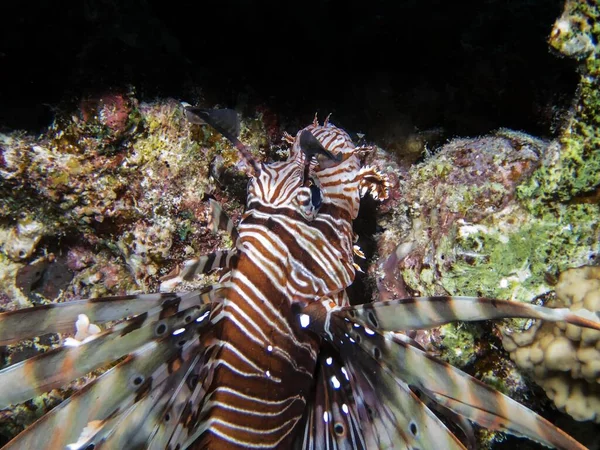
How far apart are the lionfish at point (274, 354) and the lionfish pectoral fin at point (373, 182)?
0.7 inches

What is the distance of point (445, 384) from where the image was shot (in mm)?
1561

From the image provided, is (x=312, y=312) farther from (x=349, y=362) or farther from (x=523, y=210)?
(x=523, y=210)

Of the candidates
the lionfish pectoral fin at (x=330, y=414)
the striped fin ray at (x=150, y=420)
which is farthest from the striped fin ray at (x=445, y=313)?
the striped fin ray at (x=150, y=420)

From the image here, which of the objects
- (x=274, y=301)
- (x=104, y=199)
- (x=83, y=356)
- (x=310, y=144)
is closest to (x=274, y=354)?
(x=274, y=301)

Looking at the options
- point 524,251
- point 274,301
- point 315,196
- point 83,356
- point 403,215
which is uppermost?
point 403,215

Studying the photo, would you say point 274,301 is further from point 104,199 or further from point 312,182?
point 104,199

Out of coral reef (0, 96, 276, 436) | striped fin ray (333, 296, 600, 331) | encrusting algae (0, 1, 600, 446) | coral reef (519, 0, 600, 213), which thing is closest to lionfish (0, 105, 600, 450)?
striped fin ray (333, 296, 600, 331)

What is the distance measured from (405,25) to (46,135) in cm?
352

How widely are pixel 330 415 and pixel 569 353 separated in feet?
4.70

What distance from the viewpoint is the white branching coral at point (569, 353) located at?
219 cm

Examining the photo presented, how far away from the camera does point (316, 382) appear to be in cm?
260

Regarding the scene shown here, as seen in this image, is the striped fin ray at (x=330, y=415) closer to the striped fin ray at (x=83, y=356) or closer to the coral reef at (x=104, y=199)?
the striped fin ray at (x=83, y=356)

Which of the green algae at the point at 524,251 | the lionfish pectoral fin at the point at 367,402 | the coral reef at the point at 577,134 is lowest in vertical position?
the lionfish pectoral fin at the point at 367,402

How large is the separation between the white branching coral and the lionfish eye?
4.68ft
